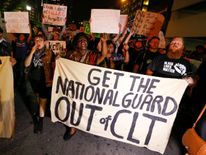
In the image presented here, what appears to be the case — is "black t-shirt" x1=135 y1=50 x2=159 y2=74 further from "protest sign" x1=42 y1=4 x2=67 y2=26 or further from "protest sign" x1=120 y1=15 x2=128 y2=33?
"protest sign" x1=42 y1=4 x2=67 y2=26

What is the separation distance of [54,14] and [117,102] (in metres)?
3.24

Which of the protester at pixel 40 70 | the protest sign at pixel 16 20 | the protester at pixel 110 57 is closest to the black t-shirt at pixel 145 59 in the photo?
the protester at pixel 110 57

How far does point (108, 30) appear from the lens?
147 inches

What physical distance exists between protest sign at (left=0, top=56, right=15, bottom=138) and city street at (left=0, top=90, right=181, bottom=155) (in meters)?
0.22

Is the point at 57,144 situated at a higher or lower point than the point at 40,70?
lower

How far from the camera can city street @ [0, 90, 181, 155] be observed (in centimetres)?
306

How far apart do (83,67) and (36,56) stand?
3.21 ft

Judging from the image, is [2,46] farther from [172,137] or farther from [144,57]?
[172,137]

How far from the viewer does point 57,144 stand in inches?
129

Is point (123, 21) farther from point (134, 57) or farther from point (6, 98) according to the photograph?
point (6, 98)

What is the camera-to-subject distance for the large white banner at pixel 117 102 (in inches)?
120

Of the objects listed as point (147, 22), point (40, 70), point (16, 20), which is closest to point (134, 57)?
point (147, 22)

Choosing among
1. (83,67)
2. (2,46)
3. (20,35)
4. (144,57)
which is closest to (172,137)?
(144,57)

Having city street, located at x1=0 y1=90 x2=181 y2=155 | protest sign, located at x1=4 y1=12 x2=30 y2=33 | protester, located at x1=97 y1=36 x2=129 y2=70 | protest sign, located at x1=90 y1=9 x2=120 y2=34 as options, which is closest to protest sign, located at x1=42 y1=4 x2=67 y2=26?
protest sign, located at x1=4 y1=12 x2=30 y2=33
